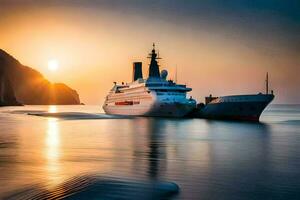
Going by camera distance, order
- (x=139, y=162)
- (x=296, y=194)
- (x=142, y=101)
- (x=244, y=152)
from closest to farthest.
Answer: (x=296, y=194)
(x=139, y=162)
(x=244, y=152)
(x=142, y=101)

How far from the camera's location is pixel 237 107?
2798 inches

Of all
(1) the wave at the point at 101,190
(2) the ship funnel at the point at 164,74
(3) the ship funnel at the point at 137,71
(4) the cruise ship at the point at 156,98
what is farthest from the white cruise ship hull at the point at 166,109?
(1) the wave at the point at 101,190

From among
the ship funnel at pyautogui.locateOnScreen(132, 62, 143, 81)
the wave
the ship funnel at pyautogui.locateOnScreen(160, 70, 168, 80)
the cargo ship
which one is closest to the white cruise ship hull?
the cargo ship

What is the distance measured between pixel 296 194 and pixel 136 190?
6.43 m

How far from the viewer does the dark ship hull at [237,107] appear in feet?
220

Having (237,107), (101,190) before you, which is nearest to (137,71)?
(237,107)

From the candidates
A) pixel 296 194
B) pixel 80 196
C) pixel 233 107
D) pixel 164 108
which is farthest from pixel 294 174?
pixel 164 108

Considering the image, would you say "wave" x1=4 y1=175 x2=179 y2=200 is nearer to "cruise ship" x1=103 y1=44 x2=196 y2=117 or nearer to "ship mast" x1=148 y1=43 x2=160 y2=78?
"cruise ship" x1=103 y1=44 x2=196 y2=117

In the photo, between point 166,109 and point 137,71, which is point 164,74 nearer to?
point 137,71

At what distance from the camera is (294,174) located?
18.9m

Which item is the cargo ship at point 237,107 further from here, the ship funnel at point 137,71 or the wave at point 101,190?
the wave at point 101,190

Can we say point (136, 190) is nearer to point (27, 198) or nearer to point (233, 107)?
point (27, 198)

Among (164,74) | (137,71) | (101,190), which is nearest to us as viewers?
(101,190)

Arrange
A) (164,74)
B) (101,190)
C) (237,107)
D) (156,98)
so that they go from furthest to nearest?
(164,74) < (156,98) < (237,107) < (101,190)
